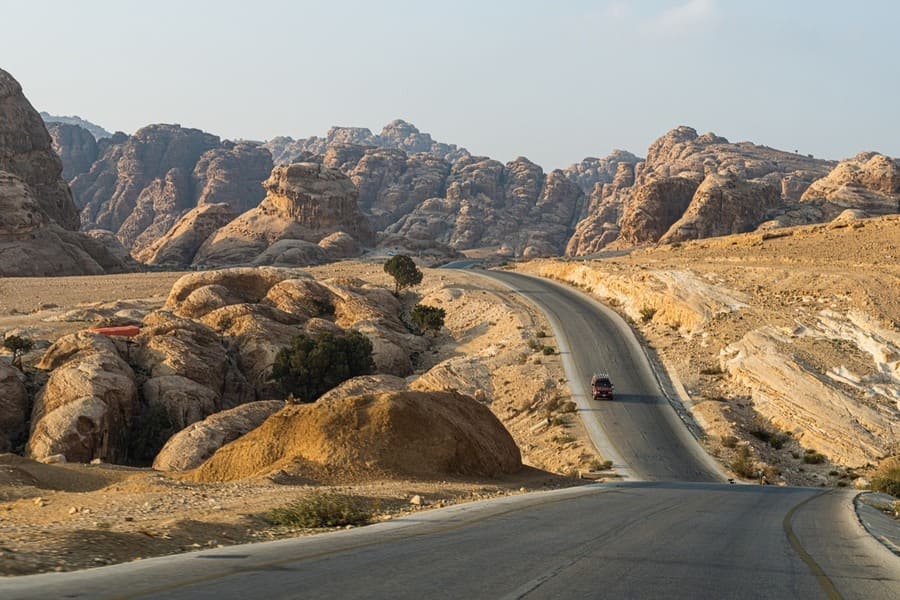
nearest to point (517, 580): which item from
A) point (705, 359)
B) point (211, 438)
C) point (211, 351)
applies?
point (211, 438)

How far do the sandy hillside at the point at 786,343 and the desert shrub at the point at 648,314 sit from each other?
0.12 meters

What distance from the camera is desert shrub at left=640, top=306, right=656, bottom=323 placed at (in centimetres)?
6000

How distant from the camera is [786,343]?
155 ft

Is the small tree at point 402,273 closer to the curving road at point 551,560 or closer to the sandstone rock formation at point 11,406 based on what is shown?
the sandstone rock formation at point 11,406

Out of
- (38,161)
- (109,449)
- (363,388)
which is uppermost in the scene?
(38,161)

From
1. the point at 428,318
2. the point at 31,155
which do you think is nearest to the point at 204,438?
the point at 428,318

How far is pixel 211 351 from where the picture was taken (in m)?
46.4

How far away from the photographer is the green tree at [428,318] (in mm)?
62969

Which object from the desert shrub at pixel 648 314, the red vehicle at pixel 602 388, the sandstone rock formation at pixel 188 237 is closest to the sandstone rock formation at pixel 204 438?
the red vehicle at pixel 602 388

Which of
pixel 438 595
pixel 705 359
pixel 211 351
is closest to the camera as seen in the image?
pixel 438 595

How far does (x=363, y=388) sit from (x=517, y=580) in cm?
3293

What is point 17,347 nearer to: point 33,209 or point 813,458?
point 813,458

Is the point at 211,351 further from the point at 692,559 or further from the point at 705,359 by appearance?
the point at 692,559

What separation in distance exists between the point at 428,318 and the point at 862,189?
100 meters
